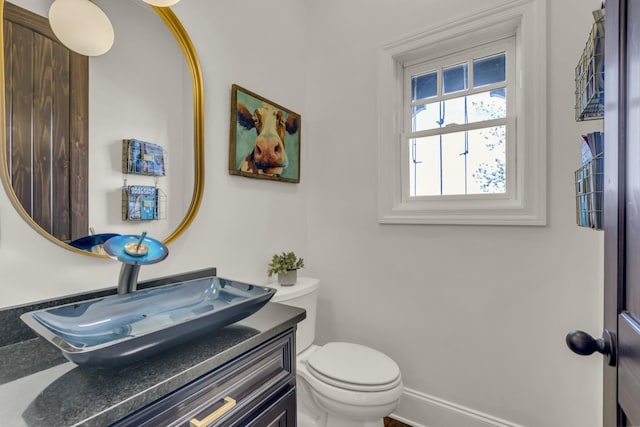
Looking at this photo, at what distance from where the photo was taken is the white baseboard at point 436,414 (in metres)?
1.52

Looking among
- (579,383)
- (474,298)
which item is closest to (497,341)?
(474,298)

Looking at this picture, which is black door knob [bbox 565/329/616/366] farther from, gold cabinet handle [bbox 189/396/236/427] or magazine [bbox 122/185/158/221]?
magazine [bbox 122/185/158/221]

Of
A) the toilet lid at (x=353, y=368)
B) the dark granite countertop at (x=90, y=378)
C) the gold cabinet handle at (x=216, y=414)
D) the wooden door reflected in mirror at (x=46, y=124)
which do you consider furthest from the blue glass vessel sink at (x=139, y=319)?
the toilet lid at (x=353, y=368)

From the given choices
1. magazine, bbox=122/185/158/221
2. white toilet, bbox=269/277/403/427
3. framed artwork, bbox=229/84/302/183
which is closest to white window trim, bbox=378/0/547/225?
framed artwork, bbox=229/84/302/183

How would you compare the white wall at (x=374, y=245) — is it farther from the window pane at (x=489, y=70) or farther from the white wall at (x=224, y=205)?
the window pane at (x=489, y=70)

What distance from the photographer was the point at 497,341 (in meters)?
1.51

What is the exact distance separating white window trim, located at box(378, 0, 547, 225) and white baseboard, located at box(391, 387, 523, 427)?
979 millimetres

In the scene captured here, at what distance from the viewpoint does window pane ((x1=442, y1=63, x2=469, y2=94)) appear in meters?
1.69

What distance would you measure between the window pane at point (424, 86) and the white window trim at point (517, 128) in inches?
3.5

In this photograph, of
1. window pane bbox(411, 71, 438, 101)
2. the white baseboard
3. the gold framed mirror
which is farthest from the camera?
window pane bbox(411, 71, 438, 101)

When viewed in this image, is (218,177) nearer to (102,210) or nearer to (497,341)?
(102,210)

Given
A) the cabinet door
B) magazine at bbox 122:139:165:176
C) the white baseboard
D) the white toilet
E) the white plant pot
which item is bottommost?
the white baseboard

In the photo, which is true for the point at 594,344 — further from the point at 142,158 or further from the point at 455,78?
the point at 455,78

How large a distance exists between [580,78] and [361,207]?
1.15m
